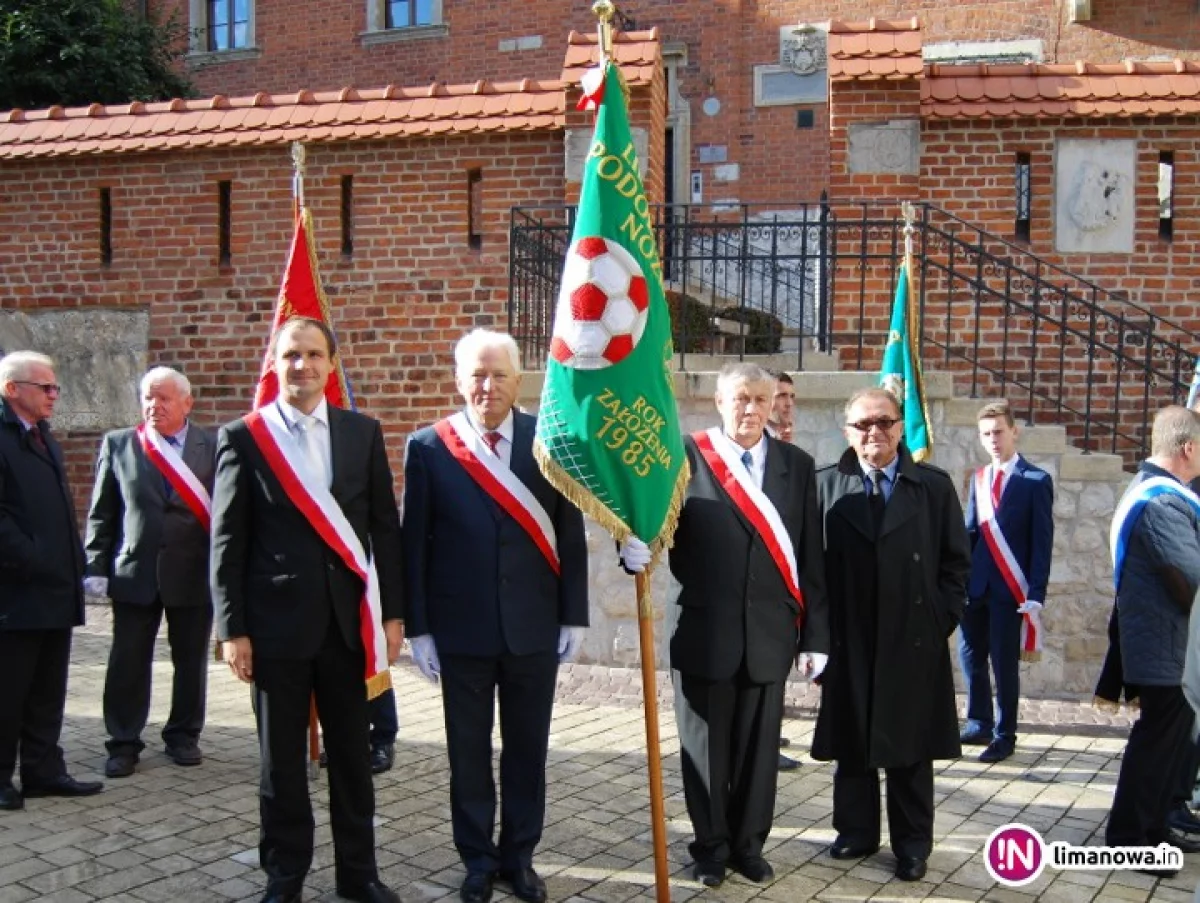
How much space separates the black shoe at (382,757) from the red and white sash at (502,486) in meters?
1.86

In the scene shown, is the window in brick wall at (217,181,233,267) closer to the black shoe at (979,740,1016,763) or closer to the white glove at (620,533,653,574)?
the white glove at (620,533,653,574)

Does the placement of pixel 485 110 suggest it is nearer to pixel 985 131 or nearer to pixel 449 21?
pixel 985 131

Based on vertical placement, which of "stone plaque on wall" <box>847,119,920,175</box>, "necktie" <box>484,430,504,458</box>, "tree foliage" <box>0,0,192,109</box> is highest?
"tree foliage" <box>0,0,192,109</box>

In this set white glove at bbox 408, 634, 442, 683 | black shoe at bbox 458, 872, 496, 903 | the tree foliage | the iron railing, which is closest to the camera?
black shoe at bbox 458, 872, 496, 903

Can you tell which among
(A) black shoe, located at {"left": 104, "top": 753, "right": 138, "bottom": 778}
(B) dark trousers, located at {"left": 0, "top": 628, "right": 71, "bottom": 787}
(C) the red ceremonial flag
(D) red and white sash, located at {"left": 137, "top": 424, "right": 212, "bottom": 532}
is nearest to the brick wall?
(C) the red ceremonial flag

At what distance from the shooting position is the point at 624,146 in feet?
13.4

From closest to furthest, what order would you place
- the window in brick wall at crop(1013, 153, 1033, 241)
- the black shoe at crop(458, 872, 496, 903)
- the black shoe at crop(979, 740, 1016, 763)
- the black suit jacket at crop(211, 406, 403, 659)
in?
the black suit jacket at crop(211, 406, 403, 659)
the black shoe at crop(458, 872, 496, 903)
the black shoe at crop(979, 740, 1016, 763)
the window in brick wall at crop(1013, 153, 1033, 241)

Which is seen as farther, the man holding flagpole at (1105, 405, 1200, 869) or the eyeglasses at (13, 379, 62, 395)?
the eyeglasses at (13, 379, 62, 395)

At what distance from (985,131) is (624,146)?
16.0 ft

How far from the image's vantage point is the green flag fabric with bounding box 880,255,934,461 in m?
6.41

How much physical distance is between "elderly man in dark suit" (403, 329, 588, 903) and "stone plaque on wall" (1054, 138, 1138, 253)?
5.48 m

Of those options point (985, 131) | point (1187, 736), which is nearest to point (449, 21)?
point (985, 131)

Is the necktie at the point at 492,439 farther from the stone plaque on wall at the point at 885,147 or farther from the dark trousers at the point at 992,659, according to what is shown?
the stone plaque on wall at the point at 885,147

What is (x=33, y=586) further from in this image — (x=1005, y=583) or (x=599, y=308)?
(x=1005, y=583)
